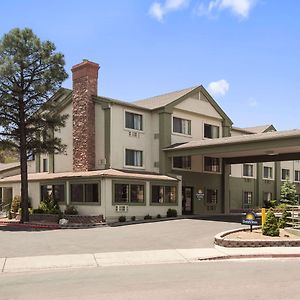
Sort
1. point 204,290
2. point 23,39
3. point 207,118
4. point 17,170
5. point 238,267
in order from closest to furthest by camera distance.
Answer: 1. point 204,290
2. point 238,267
3. point 23,39
4. point 207,118
5. point 17,170

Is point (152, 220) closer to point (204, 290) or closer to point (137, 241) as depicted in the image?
point (137, 241)

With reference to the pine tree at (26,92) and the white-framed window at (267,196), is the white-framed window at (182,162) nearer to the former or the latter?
the pine tree at (26,92)

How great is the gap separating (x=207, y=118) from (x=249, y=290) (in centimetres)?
3017

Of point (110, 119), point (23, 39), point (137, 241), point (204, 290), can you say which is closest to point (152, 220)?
point (110, 119)

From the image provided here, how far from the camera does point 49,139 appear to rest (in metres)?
31.5

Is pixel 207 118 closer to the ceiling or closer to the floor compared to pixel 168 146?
closer to the ceiling

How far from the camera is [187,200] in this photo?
36.8m

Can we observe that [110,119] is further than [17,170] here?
No

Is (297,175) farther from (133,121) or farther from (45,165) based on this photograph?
(45,165)

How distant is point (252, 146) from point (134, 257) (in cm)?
1627

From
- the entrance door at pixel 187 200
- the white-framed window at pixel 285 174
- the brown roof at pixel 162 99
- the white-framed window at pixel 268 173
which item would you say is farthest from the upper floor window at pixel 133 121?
the white-framed window at pixel 285 174

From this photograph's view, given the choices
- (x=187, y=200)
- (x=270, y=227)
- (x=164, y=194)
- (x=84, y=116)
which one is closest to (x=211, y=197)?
(x=187, y=200)

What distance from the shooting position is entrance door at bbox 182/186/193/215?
1433 inches

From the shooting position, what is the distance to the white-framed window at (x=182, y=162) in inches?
1404
